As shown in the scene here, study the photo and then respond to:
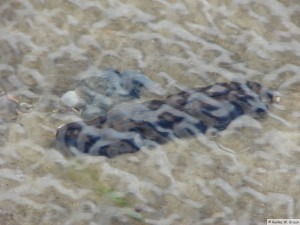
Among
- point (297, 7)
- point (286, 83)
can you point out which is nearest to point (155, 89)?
point (286, 83)

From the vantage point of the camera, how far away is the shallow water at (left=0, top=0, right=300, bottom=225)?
213 cm

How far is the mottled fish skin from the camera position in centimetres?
229

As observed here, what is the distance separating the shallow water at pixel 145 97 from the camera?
2.13 metres

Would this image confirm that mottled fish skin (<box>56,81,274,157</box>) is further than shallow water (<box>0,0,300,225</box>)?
Yes

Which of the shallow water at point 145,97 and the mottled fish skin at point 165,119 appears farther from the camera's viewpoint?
the mottled fish skin at point 165,119

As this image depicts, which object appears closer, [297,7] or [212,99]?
[212,99]

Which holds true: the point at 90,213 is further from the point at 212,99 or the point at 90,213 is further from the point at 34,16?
the point at 34,16

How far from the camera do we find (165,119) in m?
2.34

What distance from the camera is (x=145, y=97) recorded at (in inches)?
96.1

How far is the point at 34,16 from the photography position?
268cm

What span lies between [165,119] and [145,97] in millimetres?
154

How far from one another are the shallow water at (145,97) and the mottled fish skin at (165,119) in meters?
0.05

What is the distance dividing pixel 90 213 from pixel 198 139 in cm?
51

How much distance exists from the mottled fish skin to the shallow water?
0.15ft
